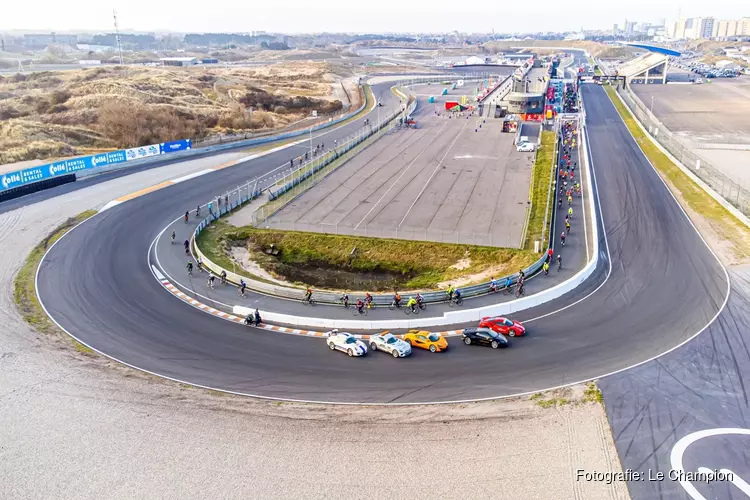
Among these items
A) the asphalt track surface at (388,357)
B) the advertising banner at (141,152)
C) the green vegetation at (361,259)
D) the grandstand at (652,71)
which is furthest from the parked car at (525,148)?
the grandstand at (652,71)

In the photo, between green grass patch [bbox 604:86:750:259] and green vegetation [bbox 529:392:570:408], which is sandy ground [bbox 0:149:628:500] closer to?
green vegetation [bbox 529:392:570:408]

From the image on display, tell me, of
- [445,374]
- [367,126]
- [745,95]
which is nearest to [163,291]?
[445,374]

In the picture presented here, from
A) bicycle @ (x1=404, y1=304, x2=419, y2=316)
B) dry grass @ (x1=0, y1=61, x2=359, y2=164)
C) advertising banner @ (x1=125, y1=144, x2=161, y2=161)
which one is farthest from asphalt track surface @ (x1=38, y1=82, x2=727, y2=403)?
dry grass @ (x1=0, y1=61, x2=359, y2=164)

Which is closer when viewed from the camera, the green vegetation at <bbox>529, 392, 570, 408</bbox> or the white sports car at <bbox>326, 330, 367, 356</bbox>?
the green vegetation at <bbox>529, 392, 570, 408</bbox>

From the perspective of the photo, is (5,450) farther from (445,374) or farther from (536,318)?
(536,318)

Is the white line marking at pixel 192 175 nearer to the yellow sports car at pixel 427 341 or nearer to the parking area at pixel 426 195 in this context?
the parking area at pixel 426 195

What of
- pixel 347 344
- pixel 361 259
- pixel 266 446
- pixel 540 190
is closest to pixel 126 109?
pixel 361 259
